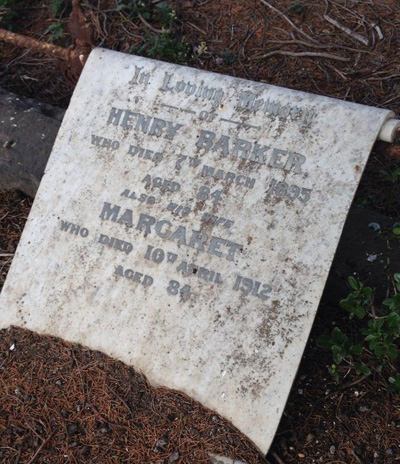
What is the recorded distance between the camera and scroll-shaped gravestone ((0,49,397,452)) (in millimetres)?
Answer: 2479

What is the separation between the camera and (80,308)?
9.09 ft

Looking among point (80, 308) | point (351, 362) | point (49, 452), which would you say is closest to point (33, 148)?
point (80, 308)

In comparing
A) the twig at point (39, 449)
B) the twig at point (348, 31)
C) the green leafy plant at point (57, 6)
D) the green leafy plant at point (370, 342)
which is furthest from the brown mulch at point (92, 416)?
A: the green leafy plant at point (57, 6)

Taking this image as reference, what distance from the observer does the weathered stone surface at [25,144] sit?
3436 mm

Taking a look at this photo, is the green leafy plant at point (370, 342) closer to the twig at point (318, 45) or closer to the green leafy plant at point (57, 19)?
the twig at point (318, 45)

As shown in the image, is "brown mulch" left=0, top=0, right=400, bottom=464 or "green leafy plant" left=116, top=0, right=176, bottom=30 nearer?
"brown mulch" left=0, top=0, right=400, bottom=464

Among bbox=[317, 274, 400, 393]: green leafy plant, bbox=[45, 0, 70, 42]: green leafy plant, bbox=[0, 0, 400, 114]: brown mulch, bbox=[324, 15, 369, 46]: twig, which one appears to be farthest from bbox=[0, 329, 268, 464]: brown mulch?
bbox=[324, 15, 369, 46]: twig

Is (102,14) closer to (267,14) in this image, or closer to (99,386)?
(267,14)

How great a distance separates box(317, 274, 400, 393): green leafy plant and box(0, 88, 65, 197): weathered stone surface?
1.80 metres

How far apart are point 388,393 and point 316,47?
2227mm

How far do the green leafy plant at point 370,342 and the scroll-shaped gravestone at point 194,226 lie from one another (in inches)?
8.6

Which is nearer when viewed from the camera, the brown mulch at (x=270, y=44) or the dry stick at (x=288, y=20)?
the brown mulch at (x=270, y=44)

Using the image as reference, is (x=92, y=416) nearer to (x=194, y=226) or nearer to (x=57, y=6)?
(x=194, y=226)

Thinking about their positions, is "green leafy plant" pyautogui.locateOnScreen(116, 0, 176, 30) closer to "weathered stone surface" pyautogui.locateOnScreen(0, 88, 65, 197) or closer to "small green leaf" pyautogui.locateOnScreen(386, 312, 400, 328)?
"weathered stone surface" pyautogui.locateOnScreen(0, 88, 65, 197)
